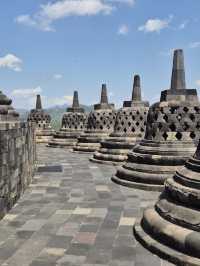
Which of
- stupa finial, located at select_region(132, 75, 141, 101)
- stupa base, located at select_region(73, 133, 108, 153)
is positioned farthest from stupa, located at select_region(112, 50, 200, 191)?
stupa base, located at select_region(73, 133, 108, 153)

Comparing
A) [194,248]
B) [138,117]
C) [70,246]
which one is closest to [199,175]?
[194,248]

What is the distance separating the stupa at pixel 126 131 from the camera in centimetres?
1527

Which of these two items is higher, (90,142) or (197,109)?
(197,109)

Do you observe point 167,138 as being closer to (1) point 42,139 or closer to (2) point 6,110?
(2) point 6,110

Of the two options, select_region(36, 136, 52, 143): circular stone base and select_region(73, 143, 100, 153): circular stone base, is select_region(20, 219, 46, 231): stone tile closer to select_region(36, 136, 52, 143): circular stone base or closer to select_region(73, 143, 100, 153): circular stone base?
select_region(73, 143, 100, 153): circular stone base

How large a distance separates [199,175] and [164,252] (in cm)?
128

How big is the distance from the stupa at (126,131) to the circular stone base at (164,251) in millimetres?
9350

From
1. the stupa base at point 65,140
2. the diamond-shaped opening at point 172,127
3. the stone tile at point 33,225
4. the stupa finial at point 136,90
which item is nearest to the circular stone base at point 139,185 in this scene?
the diamond-shaped opening at point 172,127

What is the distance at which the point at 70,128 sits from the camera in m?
23.6

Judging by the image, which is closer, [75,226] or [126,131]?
[75,226]

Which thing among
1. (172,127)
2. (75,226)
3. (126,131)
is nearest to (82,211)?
(75,226)

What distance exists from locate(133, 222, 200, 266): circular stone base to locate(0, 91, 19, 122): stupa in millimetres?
5285

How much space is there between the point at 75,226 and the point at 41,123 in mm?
21901

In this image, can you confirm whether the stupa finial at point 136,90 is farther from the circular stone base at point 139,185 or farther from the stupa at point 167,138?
the circular stone base at point 139,185
